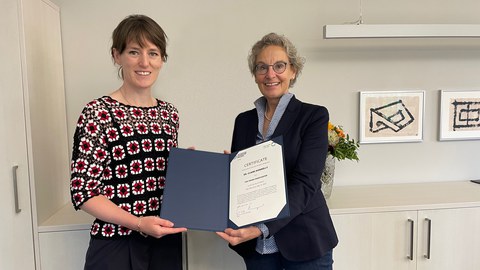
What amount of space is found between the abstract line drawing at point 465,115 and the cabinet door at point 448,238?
0.73 meters

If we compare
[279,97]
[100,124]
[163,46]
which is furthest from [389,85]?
[100,124]

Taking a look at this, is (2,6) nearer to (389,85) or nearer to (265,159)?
(265,159)

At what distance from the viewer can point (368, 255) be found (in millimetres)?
2037

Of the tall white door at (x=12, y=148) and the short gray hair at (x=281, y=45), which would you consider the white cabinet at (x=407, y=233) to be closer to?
the short gray hair at (x=281, y=45)

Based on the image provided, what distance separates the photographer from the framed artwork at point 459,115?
2.55 metres

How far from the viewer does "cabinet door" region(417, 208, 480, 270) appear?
206cm

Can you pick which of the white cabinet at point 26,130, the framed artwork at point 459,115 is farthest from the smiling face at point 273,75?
the framed artwork at point 459,115

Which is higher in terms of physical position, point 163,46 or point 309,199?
point 163,46

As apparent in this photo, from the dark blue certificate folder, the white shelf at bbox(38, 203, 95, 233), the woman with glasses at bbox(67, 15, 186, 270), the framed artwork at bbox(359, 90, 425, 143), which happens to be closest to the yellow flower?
the framed artwork at bbox(359, 90, 425, 143)

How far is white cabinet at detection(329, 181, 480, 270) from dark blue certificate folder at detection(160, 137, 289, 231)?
2.92 feet

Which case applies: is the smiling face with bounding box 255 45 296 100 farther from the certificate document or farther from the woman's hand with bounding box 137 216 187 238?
the woman's hand with bounding box 137 216 187 238

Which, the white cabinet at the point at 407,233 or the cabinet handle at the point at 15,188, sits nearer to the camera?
the cabinet handle at the point at 15,188

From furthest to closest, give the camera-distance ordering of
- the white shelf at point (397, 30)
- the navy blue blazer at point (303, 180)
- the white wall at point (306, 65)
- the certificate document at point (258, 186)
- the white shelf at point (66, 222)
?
1. the white wall at point (306, 65)
2. the white shelf at point (397, 30)
3. the white shelf at point (66, 222)
4. the navy blue blazer at point (303, 180)
5. the certificate document at point (258, 186)

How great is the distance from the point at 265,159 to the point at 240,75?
1.20 meters
